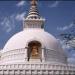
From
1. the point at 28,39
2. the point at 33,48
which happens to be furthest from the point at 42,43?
the point at 28,39

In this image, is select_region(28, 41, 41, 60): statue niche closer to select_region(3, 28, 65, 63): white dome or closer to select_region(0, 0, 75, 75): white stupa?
select_region(0, 0, 75, 75): white stupa

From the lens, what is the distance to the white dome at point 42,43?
209ft

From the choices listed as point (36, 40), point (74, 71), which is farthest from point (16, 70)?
point (36, 40)

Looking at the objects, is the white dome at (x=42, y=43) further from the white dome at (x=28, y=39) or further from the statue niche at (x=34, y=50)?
the statue niche at (x=34, y=50)

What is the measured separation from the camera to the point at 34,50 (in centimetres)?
6294

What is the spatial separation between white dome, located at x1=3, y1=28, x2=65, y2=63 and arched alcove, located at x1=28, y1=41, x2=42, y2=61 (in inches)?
29.7

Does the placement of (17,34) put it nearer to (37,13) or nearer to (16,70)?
(37,13)

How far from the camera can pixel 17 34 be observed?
223 ft

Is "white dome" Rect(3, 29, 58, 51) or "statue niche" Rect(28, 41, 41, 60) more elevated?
"white dome" Rect(3, 29, 58, 51)

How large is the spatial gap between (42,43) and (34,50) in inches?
66.4

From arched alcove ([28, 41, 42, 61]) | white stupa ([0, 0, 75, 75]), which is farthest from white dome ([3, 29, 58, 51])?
arched alcove ([28, 41, 42, 61])

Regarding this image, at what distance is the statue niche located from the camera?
206 ft

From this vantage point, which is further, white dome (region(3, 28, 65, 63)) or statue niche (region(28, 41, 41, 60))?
white dome (region(3, 28, 65, 63))

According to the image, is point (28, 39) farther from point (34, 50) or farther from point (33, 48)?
point (34, 50)
